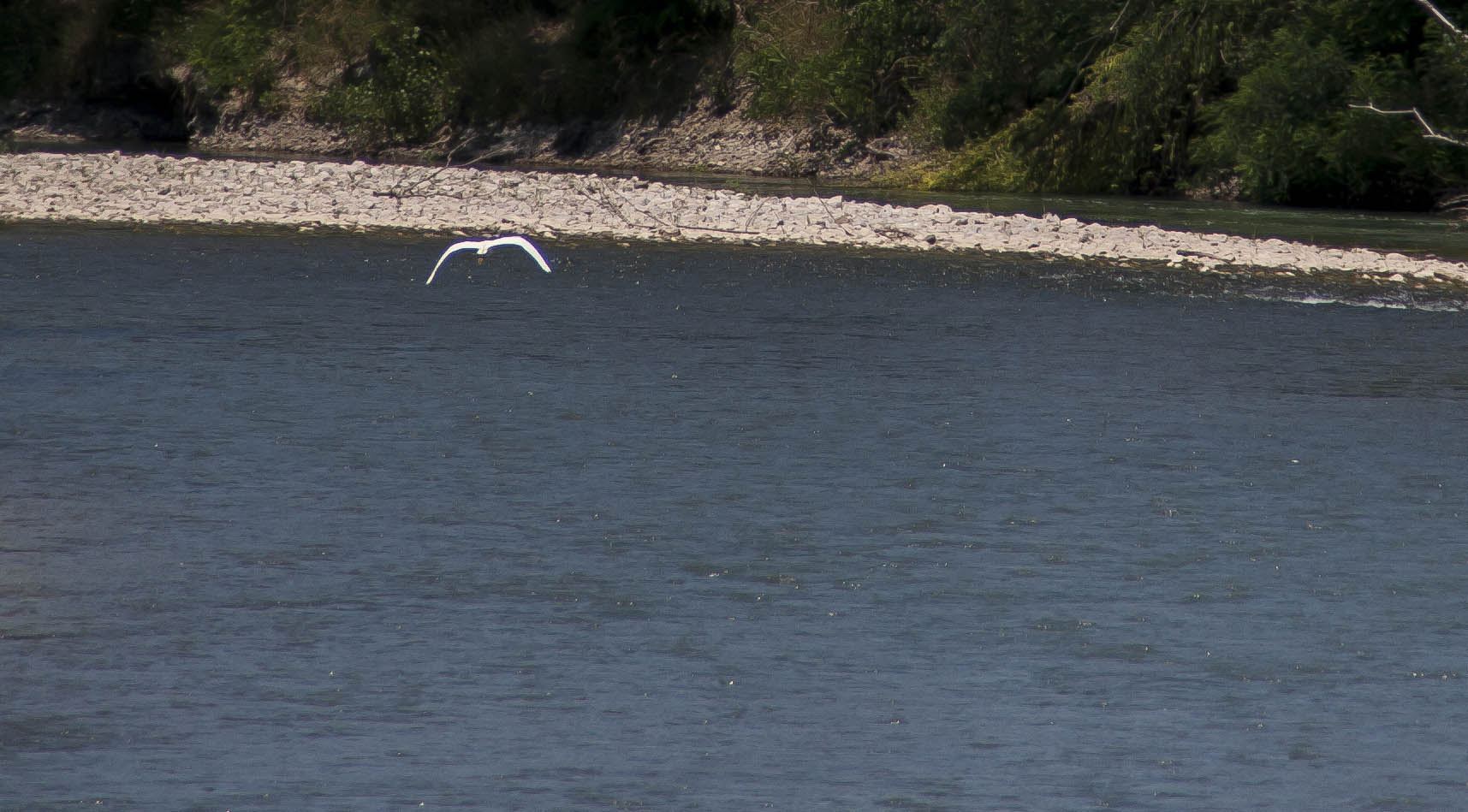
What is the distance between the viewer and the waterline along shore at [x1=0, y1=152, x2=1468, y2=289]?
22750 mm

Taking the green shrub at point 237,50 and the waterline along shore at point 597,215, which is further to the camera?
the green shrub at point 237,50

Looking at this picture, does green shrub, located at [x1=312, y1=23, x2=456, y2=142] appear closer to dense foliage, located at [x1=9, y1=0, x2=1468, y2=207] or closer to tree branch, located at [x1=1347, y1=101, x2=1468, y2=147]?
dense foliage, located at [x1=9, y1=0, x2=1468, y2=207]

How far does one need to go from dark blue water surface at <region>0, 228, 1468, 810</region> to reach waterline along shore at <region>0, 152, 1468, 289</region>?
7.28 metres

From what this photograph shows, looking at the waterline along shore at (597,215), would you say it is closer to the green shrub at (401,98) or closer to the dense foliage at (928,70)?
the dense foliage at (928,70)

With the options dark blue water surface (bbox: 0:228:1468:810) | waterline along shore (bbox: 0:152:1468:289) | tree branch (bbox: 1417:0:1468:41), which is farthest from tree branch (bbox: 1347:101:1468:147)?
dark blue water surface (bbox: 0:228:1468:810)

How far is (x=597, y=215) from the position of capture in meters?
25.8

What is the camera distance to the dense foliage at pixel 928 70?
3150cm

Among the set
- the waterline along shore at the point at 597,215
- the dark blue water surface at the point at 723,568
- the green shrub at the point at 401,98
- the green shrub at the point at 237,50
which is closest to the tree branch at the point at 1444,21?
the waterline along shore at the point at 597,215

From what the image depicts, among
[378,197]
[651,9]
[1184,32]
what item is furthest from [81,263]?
[651,9]

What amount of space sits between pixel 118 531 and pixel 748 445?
141 inches

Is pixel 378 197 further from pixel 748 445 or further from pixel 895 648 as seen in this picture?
pixel 895 648

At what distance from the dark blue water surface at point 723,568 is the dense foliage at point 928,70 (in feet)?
55.9

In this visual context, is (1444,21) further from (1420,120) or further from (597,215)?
(597,215)

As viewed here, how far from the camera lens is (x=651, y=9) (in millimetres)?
46062
